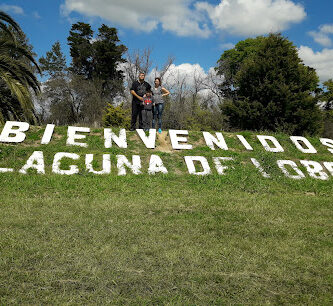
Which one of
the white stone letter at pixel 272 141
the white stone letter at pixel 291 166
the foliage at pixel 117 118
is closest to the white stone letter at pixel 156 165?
the white stone letter at pixel 291 166

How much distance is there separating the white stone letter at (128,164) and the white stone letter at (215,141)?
2.97 meters

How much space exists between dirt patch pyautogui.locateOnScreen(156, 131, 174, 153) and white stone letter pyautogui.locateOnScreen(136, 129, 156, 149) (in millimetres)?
256

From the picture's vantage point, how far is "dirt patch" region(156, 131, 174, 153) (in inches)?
425

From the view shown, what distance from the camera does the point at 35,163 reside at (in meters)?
9.03

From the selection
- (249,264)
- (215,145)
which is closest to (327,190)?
(215,145)

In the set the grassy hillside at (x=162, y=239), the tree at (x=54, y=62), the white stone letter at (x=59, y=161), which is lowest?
the grassy hillside at (x=162, y=239)

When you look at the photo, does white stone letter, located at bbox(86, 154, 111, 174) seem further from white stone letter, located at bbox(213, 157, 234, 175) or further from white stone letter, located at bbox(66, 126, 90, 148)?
white stone letter, located at bbox(213, 157, 234, 175)

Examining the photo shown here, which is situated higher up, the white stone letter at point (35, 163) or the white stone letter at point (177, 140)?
the white stone letter at point (177, 140)

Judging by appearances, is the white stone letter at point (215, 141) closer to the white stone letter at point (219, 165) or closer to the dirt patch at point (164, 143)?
the white stone letter at point (219, 165)

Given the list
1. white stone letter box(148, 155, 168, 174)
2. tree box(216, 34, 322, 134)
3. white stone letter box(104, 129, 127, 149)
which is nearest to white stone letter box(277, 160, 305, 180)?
white stone letter box(148, 155, 168, 174)

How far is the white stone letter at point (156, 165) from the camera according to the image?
30.4 ft

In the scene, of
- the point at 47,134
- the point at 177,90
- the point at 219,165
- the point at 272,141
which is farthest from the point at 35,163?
the point at 177,90

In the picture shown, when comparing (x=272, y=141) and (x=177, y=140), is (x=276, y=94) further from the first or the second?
(x=177, y=140)

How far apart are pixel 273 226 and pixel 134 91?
736 centimetres
